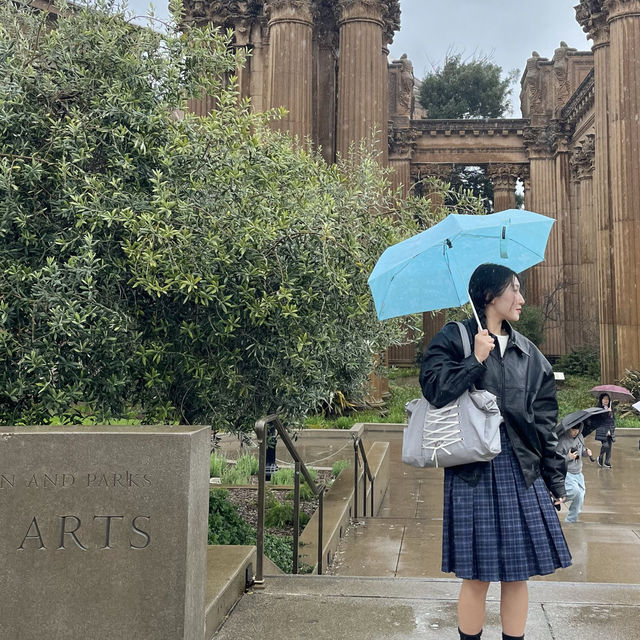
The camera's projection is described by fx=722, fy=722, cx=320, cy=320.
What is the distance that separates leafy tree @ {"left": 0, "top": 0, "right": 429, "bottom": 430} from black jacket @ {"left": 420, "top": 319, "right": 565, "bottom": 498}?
211cm

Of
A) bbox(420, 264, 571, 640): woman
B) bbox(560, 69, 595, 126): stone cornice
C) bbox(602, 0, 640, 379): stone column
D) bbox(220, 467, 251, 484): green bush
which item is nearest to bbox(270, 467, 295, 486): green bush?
bbox(220, 467, 251, 484): green bush

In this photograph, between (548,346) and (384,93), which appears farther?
(548,346)

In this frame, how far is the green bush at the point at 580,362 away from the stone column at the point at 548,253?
100.0 inches

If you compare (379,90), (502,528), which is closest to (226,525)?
(502,528)

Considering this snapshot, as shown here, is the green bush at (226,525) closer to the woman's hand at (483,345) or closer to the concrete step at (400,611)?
the concrete step at (400,611)

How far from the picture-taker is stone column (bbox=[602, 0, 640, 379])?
1905cm

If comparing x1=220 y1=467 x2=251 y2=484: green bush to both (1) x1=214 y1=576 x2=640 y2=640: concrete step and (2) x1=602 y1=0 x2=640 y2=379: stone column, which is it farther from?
(2) x1=602 y1=0 x2=640 y2=379: stone column

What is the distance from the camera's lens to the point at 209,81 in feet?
20.9

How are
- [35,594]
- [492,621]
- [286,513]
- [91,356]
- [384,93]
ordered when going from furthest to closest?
[384,93]
[286,513]
[91,356]
[492,621]
[35,594]

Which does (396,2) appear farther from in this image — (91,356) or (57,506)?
(57,506)

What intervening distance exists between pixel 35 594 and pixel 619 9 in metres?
21.4

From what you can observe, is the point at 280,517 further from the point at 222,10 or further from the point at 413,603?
the point at 222,10

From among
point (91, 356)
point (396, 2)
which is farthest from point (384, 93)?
point (91, 356)

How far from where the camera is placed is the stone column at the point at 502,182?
113 ft
